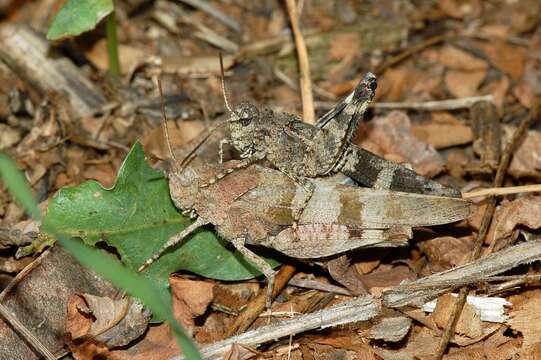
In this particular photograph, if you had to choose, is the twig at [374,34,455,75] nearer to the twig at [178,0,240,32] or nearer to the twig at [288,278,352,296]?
the twig at [178,0,240,32]

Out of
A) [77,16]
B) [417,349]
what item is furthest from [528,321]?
[77,16]

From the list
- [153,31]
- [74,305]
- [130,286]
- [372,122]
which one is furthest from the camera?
[153,31]

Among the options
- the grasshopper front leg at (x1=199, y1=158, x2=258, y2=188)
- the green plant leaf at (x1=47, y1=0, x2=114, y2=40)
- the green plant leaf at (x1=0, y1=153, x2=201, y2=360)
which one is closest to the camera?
the green plant leaf at (x1=0, y1=153, x2=201, y2=360)

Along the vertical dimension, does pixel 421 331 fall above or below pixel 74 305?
below

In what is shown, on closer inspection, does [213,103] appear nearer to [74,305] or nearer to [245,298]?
[245,298]

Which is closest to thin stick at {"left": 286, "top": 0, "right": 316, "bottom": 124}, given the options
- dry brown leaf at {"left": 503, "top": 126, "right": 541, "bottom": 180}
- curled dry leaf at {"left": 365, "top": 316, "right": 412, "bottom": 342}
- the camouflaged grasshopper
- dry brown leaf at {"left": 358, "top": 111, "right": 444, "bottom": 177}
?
dry brown leaf at {"left": 358, "top": 111, "right": 444, "bottom": 177}

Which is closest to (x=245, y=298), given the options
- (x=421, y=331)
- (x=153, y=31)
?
(x=421, y=331)
